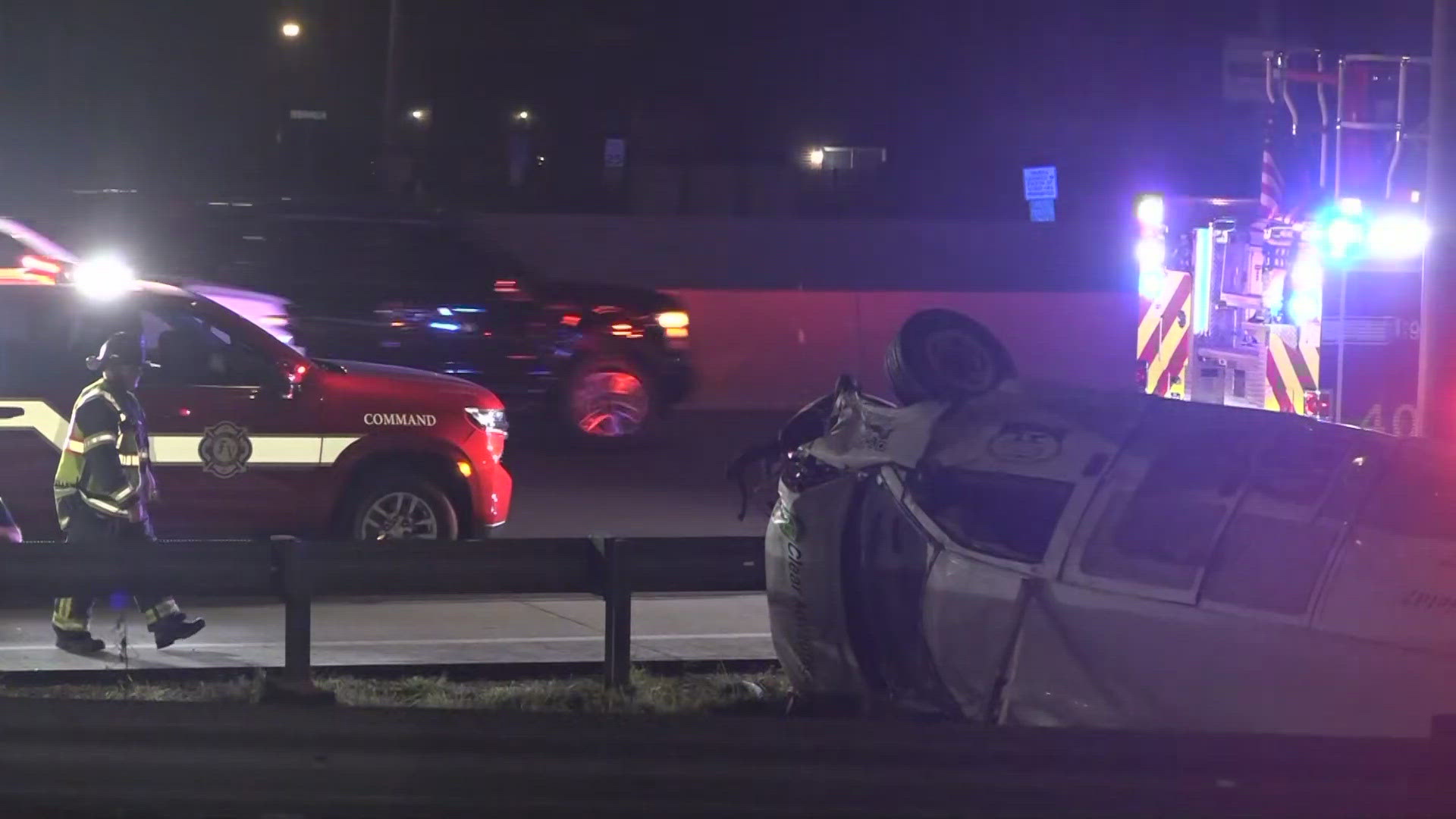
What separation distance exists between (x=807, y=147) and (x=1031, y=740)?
3516cm

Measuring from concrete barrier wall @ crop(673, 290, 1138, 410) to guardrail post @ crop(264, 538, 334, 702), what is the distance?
13.9 m

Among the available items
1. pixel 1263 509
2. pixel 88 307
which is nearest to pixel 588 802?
pixel 1263 509

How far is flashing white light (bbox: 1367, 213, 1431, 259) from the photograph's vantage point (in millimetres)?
Result: 10594

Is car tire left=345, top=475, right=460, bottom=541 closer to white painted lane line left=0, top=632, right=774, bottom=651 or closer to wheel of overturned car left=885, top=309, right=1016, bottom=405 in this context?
white painted lane line left=0, top=632, right=774, bottom=651

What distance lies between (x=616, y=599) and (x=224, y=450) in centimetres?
336

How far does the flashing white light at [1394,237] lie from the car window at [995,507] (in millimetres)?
5595

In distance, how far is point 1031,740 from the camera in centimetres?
439

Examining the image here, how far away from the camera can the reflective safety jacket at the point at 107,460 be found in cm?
870

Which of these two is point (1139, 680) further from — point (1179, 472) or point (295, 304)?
point (295, 304)

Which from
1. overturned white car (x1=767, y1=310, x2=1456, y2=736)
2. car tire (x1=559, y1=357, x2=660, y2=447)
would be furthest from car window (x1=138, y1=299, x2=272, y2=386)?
car tire (x1=559, y1=357, x2=660, y2=447)

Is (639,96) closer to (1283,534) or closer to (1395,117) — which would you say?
(1395,117)

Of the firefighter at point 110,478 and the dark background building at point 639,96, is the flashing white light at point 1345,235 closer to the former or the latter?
the firefighter at point 110,478

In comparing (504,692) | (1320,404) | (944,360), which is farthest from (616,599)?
(1320,404)

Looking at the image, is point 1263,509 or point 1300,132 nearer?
point 1263,509
